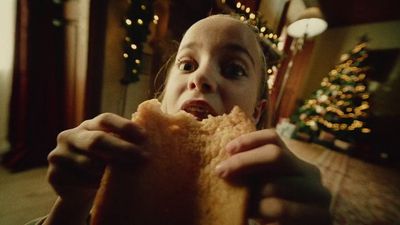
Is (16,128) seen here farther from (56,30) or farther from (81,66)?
(56,30)

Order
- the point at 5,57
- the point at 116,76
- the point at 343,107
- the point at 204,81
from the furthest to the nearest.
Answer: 1. the point at 343,107
2. the point at 116,76
3. the point at 5,57
4. the point at 204,81

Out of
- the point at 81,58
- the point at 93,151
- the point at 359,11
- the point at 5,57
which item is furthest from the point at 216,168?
the point at 359,11

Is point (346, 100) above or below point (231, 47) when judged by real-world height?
below

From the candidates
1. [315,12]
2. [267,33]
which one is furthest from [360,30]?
[267,33]

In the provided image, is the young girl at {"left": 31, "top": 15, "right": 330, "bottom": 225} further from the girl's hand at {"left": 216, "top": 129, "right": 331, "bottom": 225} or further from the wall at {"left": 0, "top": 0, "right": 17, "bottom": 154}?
the wall at {"left": 0, "top": 0, "right": 17, "bottom": 154}

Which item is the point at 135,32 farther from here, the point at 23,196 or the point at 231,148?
the point at 231,148

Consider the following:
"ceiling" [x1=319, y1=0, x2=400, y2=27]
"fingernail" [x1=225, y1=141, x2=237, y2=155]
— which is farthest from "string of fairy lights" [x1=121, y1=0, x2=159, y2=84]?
"ceiling" [x1=319, y1=0, x2=400, y2=27]
